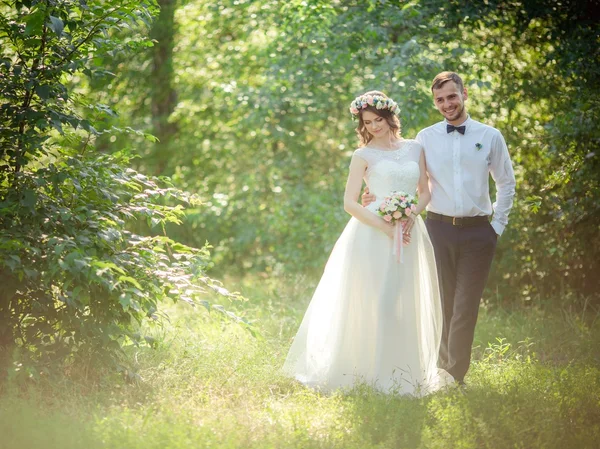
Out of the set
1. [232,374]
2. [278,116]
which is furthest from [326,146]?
[232,374]

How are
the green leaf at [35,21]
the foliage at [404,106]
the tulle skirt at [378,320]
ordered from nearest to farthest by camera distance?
the green leaf at [35,21] < the tulle skirt at [378,320] < the foliage at [404,106]

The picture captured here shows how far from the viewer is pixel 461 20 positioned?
8.02m

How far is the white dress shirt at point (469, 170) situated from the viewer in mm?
5039

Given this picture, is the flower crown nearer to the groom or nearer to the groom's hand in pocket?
the groom

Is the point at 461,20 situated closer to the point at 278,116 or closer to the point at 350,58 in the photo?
the point at 350,58

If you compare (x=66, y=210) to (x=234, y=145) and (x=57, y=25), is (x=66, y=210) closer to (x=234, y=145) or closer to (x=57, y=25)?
(x=57, y=25)

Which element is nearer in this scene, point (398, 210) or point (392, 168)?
point (398, 210)

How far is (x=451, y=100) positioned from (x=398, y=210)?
828 mm

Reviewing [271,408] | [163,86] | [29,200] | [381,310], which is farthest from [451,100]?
[163,86]

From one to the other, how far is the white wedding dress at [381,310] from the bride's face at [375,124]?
13 cm

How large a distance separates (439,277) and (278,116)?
5048 mm

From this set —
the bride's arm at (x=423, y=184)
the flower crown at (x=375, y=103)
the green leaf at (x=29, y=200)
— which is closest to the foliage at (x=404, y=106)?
the bride's arm at (x=423, y=184)

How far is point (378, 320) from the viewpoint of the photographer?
5.17 metres

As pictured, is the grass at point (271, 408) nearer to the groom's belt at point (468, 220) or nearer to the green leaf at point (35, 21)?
the groom's belt at point (468, 220)
